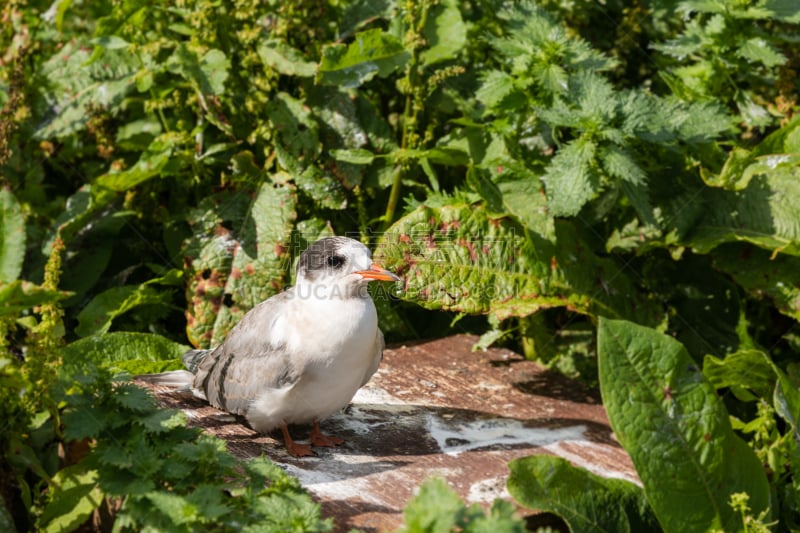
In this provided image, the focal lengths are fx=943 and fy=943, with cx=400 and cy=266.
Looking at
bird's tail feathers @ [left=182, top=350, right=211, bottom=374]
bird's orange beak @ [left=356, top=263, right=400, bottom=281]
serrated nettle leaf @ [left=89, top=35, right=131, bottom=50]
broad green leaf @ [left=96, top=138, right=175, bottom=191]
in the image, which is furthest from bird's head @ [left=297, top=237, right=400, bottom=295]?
serrated nettle leaf @ [left=89, top=35, right=131, bottom=50]

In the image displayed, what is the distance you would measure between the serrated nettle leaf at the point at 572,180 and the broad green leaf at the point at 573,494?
120 cm

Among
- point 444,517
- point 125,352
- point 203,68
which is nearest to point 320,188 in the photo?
point 203,68

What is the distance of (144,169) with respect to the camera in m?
4.68

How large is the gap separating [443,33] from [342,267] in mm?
1826

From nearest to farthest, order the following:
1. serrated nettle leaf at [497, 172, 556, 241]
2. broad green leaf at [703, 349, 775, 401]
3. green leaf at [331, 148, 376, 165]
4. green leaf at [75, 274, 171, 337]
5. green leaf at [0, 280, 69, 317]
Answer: green leaf at [0, 280, 69, 317] < broad green leaf at [703, 349, 775, 401] < serrated nettle leaf at [497, 172, 556, 241] < green leaf at [75, 274, 171, 337] < green leaf at [331, 148, 376, 165]

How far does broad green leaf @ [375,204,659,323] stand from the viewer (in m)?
4.24

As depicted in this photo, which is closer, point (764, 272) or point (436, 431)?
point (436, 431)

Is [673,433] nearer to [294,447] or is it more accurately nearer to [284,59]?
[294,447]

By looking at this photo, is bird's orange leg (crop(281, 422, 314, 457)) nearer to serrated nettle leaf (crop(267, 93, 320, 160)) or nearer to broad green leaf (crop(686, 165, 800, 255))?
serrated nettle leaf (crop(267, 93, 320, 160))

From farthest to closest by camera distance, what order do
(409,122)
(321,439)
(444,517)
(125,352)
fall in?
1. (409,122)
2. (125,352)
3. (321,439)
4. (444,517)

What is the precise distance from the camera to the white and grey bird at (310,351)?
3535 mm

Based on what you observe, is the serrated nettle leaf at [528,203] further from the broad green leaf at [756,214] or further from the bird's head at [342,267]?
the bird's head at [342,267]

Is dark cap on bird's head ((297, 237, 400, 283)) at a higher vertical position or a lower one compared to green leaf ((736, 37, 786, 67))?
lower

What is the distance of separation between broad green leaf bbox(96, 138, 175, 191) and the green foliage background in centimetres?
1
